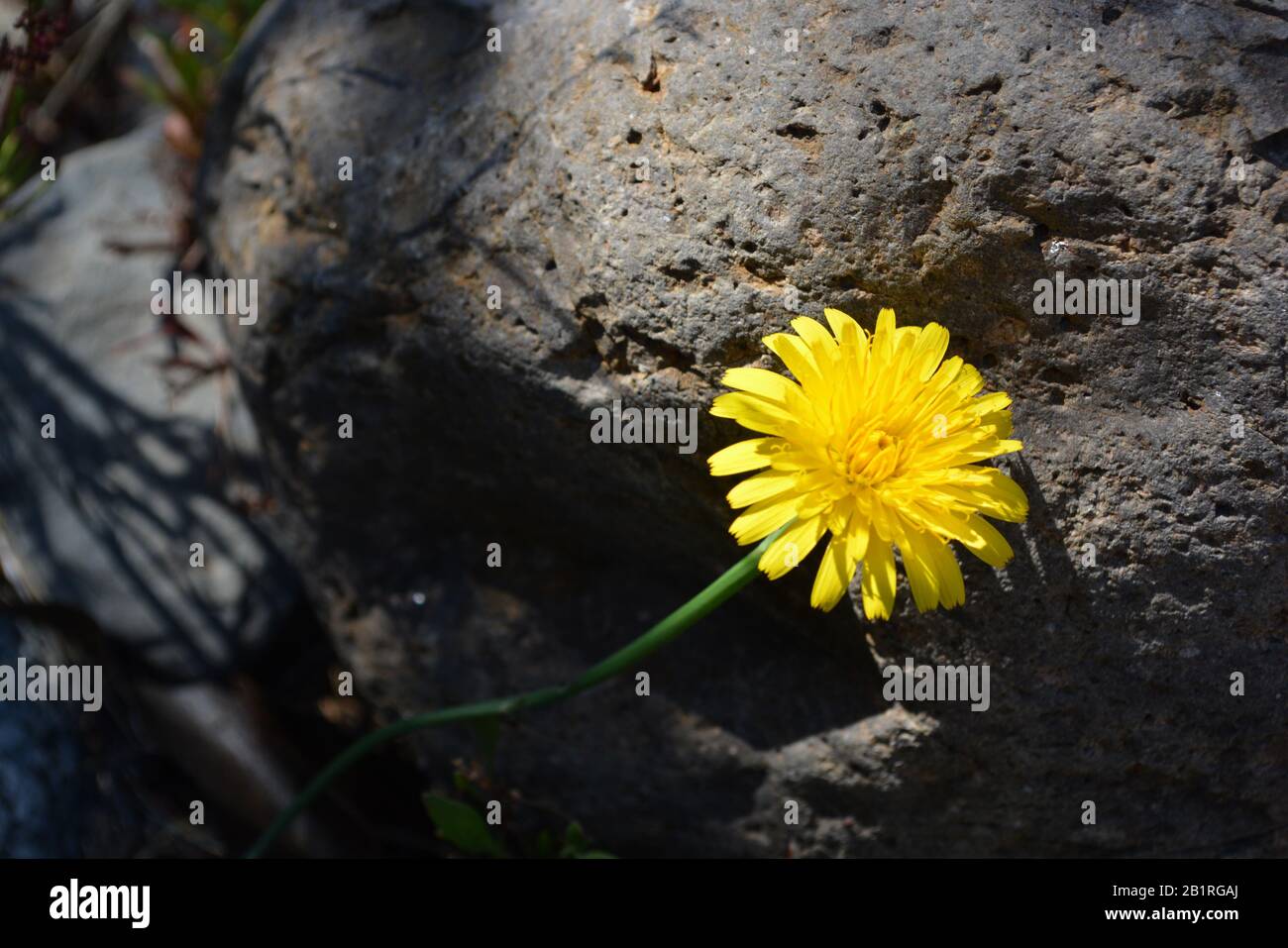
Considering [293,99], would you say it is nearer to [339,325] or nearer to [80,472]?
[339,325]

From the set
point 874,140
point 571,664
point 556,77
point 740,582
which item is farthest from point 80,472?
point 874,140

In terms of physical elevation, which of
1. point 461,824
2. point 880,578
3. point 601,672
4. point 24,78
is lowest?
point 461,824

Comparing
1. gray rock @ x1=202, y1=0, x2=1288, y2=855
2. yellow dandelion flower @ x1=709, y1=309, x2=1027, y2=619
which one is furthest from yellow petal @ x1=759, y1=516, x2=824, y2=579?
gray rock @ x1=202, y1=0, x2=1288, y2=855

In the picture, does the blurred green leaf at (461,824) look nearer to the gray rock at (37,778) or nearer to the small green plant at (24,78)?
the gray rock at (37,778)

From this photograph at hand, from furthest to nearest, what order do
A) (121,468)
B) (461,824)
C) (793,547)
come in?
(121,468) → (461,824) → (793,547)

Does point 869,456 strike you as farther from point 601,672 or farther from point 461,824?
point 461,824

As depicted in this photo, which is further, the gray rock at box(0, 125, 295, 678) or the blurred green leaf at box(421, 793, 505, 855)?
the gray rock at box(0, 125, 295, 678)

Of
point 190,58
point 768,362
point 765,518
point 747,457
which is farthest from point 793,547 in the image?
point 190,58

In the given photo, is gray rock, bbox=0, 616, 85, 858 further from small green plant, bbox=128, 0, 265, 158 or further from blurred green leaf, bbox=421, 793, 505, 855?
small green plant, bbox=128, 0, 265, 158
